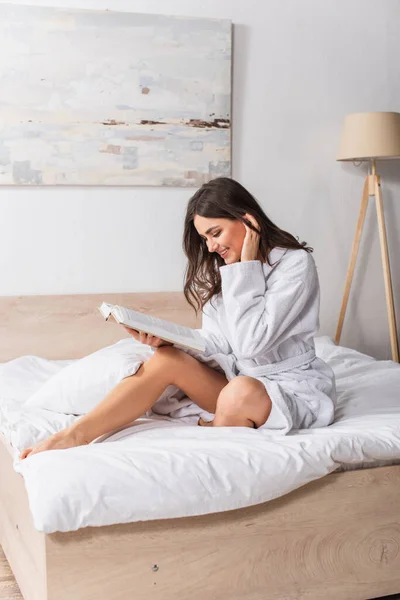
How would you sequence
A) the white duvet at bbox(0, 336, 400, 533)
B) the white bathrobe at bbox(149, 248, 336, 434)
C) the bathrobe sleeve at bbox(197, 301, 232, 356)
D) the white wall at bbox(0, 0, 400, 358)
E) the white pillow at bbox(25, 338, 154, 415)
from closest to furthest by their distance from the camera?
the white duvet at bbox(0, 336, 400, 533) < the white bathrobe at bbox(149, 248, 336, 434) < the white pillow at bbox(25, 338, 154, 415) < the bathrobe sleeve at bbox(197, 301, 232, 356) < the white wall at bbox(0, 0, 400, 358)

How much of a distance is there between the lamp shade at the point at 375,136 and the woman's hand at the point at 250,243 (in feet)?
3.99

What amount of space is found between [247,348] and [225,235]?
Answer: 0.99 feet

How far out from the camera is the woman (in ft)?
6.18

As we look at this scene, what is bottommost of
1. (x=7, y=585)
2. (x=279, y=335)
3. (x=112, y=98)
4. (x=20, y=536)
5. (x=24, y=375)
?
(x=7, y=585)

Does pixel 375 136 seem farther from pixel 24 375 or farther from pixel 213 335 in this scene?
pixel 24 375

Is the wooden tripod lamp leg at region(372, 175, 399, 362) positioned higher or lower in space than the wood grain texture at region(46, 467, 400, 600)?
higher

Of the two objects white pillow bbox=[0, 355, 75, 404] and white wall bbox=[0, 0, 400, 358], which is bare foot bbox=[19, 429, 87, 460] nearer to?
white pillow bbox=[0, 355, 75, 404]

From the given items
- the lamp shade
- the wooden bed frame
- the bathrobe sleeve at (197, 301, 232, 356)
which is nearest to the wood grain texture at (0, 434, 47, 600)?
the wooden bed frame

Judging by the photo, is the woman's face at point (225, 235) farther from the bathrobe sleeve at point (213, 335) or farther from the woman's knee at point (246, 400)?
the woman's knee at point (246, 400)

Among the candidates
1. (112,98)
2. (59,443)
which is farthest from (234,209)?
(112,98)

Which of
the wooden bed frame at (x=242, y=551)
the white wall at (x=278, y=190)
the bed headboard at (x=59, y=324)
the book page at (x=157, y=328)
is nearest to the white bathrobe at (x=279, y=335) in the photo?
the book page at (x=157, y=328)

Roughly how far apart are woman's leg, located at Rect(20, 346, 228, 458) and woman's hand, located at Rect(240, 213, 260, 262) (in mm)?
291

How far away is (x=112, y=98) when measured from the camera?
304cm

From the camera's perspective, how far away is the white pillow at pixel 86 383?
2.08 metres
